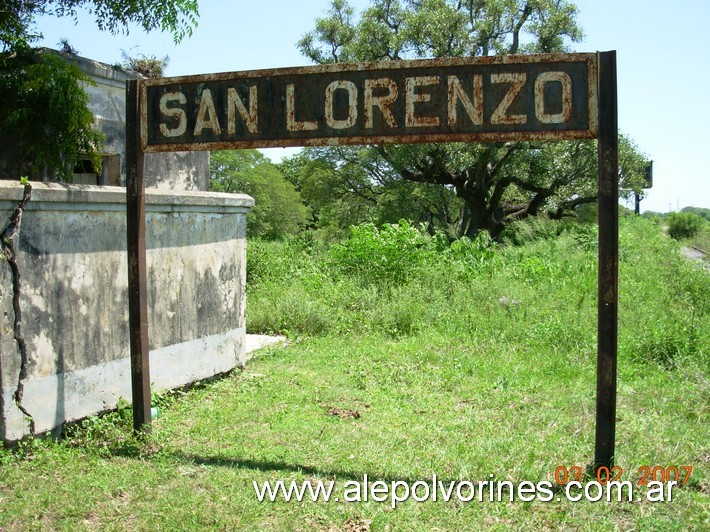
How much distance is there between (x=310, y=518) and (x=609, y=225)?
2259 mm

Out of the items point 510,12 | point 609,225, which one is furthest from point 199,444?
point 510,12

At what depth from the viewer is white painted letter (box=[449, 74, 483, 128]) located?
3.76m

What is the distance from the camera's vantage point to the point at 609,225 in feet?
11.7

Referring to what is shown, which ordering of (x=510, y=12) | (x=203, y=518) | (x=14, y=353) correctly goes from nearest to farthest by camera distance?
1. (x=203, y=518)
2. (x=14, y=353)
3. (x=510, y=12)

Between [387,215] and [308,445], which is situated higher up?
[387,215]

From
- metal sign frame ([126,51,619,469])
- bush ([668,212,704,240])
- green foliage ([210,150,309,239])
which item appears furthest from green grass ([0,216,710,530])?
bush ([668,212,704,240])

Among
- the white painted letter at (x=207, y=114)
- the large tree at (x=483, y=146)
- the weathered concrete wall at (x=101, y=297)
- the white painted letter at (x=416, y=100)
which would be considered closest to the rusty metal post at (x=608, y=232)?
the white painted letter at (x=416, y=100)

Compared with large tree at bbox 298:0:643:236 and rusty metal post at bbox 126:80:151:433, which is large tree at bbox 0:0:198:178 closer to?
rusty metal post at bbox 126:80:151:433

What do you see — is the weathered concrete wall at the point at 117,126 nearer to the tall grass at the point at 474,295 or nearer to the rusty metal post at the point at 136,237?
the rusty metal post at the point at 136,237

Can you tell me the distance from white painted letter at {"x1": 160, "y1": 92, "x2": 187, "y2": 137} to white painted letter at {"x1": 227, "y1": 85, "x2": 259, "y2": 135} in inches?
13.1

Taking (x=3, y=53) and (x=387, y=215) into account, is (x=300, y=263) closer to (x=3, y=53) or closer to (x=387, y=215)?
(x=3, y=53)

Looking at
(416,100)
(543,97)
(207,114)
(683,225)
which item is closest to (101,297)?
(207,114)

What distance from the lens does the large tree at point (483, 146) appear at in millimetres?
20281

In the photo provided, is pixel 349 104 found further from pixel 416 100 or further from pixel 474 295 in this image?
pixel 474 295
